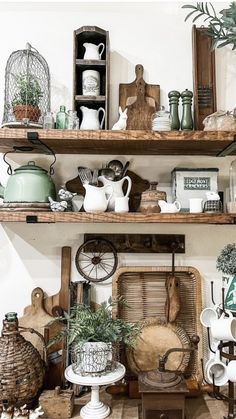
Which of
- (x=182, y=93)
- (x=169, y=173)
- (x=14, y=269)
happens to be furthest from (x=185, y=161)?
(x=14, y=269)

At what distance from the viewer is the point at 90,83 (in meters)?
1.68

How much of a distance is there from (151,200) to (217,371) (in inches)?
28.4

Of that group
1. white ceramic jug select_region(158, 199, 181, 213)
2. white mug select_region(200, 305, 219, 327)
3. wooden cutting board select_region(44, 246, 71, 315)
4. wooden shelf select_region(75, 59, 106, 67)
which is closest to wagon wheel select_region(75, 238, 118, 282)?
wooden cutting board select_region(44, 246, 71, 315)

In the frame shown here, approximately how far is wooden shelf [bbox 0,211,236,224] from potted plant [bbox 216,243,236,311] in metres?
0.13

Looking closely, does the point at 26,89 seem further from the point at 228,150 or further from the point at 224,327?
the point at 224,327

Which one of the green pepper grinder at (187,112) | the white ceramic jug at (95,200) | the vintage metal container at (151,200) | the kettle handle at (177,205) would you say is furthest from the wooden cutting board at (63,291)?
the green pepper grinder at (187,112)

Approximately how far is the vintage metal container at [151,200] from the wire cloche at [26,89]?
509mm

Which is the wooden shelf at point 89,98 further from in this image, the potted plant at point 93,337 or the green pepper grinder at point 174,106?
the potted plant at point 93,337

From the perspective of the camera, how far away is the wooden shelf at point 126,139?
4.93 feet

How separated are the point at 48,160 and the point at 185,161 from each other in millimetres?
624

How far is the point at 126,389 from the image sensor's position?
1.61 meters

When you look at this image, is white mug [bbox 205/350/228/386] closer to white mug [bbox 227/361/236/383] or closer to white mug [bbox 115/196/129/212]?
white mug [bbox 227/361/236/383]

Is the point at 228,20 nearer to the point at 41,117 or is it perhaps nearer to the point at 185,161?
the point at 185,161

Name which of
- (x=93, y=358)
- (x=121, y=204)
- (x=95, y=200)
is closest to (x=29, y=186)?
(x=95, y=200)
